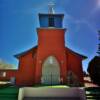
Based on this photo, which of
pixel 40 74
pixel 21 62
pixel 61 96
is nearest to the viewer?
pixel 61 96

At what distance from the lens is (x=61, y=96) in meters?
17.1

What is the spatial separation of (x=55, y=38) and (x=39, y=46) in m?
2.21

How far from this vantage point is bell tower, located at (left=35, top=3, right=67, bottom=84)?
24878 millimetres

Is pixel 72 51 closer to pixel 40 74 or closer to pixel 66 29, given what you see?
pixel 66 29

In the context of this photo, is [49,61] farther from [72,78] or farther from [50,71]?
[72,78]

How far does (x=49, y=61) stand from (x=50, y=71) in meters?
1.22

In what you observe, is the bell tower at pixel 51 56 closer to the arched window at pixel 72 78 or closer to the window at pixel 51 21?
the arched window at pixel 72 78

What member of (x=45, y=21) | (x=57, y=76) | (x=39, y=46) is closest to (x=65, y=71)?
(x=57, y=76)

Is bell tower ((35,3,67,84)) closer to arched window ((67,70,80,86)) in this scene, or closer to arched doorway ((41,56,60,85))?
arched doorway ((41,56,60,85))

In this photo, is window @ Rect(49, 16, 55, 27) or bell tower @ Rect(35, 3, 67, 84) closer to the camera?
bell tower @ Rect(35, 3, 67, 84)

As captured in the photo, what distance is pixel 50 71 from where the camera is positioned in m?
25.3

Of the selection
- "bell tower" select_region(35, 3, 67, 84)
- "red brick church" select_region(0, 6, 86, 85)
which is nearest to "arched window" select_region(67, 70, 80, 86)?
"red brick church" select_region(0, 6, 86, 85)

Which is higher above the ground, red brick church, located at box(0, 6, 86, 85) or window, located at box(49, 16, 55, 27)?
window, located at box(49, 16, 55, 27)

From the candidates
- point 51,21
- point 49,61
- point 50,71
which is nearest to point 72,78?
point 50,71
